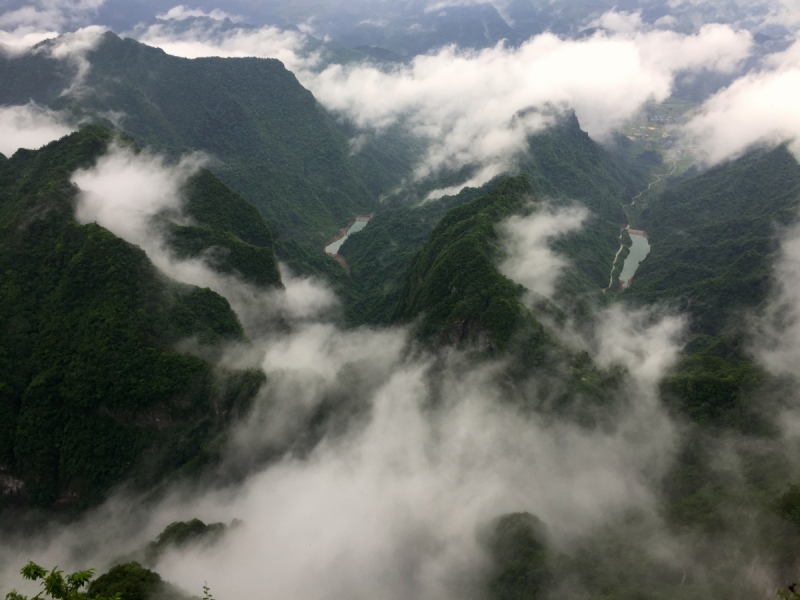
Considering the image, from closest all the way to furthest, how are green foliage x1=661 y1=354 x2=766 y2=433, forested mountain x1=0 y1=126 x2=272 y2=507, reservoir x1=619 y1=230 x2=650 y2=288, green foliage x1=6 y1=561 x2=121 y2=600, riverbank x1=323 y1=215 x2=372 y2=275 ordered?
green foliage x1=6 y1=561 x2=121 y2=600
green foliage x1=661 y1=354 x2=766 y2=433
forested mountain x1=0 y1=126 x2=272 y2=507
reservoir x1=619 y1=230 x2=650 y2=288
riverbank x1=323 y1=215 x2=372 y2=275

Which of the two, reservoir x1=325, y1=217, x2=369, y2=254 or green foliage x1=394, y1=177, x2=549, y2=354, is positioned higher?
green foliage x1=394, y1=177, x2=549, y2=354

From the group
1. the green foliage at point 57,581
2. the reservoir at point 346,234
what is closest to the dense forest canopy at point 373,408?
the green foliage at point 57,581

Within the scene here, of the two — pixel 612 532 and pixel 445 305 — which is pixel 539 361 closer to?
pixel 445 305

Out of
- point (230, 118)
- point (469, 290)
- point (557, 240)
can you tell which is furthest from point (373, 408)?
point (230, 118)

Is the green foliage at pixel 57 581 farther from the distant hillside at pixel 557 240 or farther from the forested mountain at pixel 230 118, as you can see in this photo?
the forested mountain at pixel 230 118

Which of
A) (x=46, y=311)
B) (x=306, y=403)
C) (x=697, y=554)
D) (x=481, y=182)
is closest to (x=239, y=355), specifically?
(x=306, y=403)

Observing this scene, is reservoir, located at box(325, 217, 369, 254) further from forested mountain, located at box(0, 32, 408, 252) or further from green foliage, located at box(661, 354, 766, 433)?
green foliage, located at box(661, 354, 766, 433)

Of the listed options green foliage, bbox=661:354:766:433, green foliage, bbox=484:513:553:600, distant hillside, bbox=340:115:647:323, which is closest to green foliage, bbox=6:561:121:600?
green foliage, bbox=484:513:553:600
